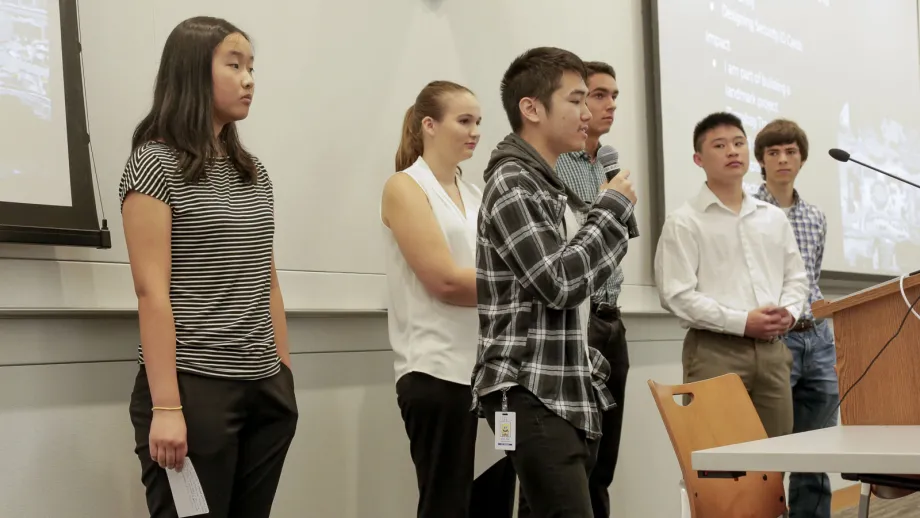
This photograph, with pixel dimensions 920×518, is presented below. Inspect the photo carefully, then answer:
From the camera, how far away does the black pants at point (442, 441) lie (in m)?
2.18

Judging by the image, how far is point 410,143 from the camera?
2.54 metres

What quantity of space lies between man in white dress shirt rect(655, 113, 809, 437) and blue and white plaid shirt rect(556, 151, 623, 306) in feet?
0.95

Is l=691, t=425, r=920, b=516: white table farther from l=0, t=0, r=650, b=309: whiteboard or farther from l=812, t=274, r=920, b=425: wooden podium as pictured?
l=0, t=0, r=650, b=309: whiteboard

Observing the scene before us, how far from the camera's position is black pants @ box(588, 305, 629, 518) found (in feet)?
9.13

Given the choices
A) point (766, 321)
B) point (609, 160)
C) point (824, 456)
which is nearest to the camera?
point (824, 456)

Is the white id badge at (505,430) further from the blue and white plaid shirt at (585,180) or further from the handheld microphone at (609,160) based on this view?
the blue and white plaid shirt at (585,180)

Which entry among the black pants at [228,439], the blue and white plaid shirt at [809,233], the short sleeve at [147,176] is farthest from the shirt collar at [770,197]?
the short sleeve at [147,176]

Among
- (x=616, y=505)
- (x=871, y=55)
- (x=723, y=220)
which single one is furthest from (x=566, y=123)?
(x=871, y=55)

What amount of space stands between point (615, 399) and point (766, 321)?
0.54m

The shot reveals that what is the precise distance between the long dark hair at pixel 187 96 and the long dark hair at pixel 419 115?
754 mm

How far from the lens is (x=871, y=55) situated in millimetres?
5672

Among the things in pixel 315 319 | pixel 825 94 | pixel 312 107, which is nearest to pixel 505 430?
pixel 315 319

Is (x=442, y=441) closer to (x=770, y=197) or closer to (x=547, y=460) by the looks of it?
(x=547, y=460)

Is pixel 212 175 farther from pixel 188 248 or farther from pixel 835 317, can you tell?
pixel 835 317
